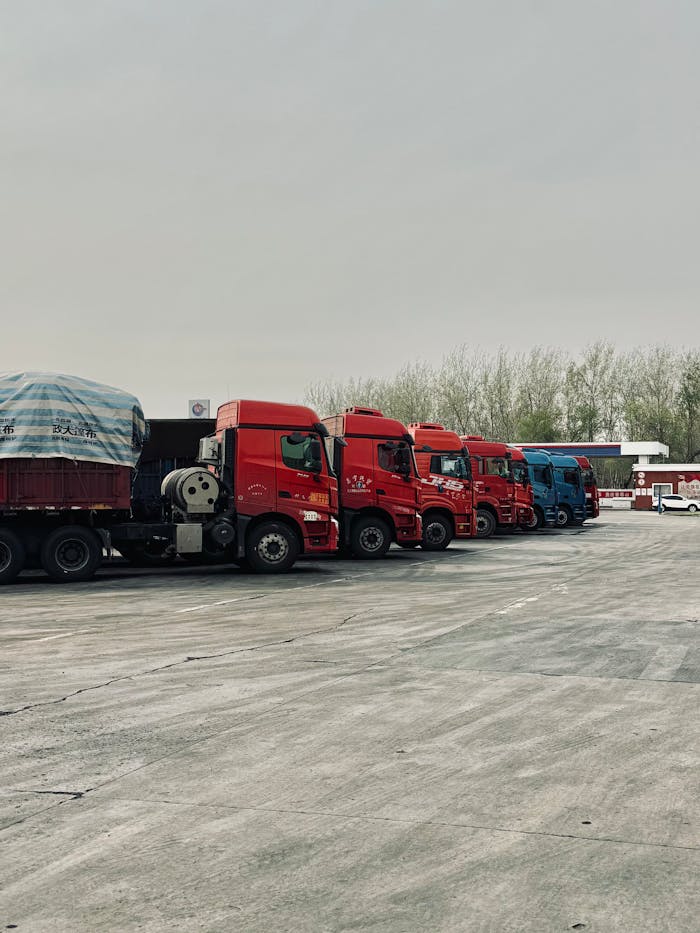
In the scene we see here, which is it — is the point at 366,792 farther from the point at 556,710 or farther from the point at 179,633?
the point at 179,633

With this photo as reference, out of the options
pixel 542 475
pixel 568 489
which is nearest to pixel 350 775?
pixel 542 475

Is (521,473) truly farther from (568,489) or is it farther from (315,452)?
(315,452)

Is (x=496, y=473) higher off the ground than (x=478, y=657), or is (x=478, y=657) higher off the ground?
(x=496, y=473)

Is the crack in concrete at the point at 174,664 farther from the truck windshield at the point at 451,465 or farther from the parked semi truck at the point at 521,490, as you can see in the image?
the parked semi truck at the point at 521,490

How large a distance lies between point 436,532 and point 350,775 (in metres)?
20.4

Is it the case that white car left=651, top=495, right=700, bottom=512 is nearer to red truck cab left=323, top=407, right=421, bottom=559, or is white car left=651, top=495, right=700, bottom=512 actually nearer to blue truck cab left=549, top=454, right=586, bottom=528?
blue truck cab left=549, top=454, right=586, bottom=528

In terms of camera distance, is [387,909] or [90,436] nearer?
[387,909]

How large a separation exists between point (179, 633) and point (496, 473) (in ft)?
70.7

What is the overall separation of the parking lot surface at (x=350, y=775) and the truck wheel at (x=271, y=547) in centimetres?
647

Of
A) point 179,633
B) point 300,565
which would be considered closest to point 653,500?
point 300,565

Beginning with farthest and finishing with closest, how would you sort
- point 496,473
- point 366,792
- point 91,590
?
point 496,473 → point 91,590 → point 366,792

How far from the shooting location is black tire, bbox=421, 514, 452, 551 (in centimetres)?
2570

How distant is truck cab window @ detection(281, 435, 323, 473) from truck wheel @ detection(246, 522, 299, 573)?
117cm

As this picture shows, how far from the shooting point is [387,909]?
12.4 ft
